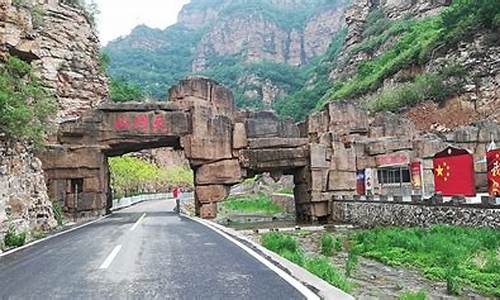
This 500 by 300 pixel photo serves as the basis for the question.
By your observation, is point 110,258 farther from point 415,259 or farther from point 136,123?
point 136,123

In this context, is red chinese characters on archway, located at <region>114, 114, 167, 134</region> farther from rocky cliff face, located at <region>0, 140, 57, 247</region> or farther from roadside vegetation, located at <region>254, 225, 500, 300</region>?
roadside vegetation, located at <region>254, 225, 500, 300</region>

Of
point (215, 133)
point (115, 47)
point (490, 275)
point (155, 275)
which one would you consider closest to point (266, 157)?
point (215, 133)

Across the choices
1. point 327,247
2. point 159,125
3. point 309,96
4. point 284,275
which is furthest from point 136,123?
point 309,96

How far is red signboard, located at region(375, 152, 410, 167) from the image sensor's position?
2994cm

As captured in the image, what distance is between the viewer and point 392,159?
98.9 ft

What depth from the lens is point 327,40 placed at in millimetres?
137500

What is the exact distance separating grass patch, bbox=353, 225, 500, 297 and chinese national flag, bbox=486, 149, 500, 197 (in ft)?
5.71

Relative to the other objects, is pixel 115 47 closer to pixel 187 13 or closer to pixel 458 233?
pixel 187 13

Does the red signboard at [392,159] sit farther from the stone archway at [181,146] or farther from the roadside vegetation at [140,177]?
the roadside vegetation at [140,177]

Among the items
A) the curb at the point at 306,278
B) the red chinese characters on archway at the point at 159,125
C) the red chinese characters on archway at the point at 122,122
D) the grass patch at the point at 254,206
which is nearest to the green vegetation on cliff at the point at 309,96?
the grass patch at the point at 254,206

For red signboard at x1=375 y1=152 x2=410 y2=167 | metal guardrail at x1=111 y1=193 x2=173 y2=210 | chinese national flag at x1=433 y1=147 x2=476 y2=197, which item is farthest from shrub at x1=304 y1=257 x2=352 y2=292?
metal guardrail at x1=111 y1=193 x2=173 y2=210

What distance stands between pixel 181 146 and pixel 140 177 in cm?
2792

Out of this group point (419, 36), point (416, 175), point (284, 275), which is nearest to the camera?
point (284, 275)

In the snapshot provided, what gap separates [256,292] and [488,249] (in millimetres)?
8864
